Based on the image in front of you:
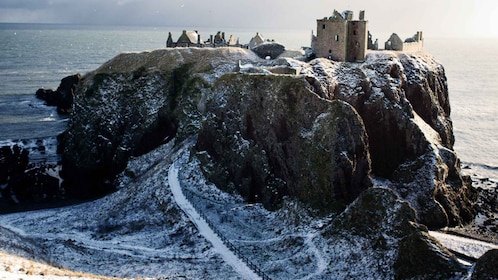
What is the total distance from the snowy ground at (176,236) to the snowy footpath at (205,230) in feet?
0.33

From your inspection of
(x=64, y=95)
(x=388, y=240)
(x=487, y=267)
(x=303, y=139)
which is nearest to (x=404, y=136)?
(x=303, y=139)

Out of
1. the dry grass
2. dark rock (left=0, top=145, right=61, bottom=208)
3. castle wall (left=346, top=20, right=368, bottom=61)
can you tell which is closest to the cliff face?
castle wall (left=346, top=20, right=368, bottom=61)

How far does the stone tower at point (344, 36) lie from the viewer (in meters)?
74.5

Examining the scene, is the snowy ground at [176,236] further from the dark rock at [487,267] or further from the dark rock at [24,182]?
the dark rock at [487,267]

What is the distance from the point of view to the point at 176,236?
52188 mm

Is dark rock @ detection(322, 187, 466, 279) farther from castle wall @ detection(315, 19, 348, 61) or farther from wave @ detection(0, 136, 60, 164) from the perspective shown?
wave @ detection(0, 136, 60, 164)

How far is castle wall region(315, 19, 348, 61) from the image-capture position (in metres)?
74.5

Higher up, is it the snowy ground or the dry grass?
the dry grass

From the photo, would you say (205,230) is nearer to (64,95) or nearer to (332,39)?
(332,39)

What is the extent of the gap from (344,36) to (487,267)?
4679 cm

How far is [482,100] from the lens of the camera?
141875 mm

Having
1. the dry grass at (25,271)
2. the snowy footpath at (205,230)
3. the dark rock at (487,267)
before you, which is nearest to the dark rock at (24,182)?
the snowy footpath at (205,230)

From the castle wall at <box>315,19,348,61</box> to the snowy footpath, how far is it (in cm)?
2831

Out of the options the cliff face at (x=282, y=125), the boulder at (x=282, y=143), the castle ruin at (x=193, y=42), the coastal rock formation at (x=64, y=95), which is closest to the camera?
the boulder at (x=282, y=143)
